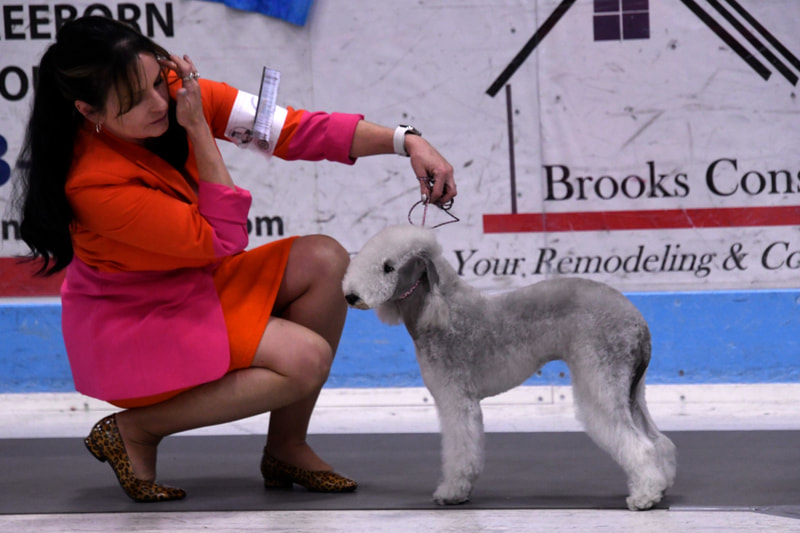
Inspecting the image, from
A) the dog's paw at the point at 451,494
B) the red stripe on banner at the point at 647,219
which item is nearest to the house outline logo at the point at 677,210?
the red stripe on banner at the point at 647,219

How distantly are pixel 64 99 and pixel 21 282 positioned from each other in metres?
1.88

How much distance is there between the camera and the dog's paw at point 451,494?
1.89 metres

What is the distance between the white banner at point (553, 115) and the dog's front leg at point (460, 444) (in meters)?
1.57

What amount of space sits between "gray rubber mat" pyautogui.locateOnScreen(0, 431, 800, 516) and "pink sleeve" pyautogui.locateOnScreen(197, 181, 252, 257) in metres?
0.51

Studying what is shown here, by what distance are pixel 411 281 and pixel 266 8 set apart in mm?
1854

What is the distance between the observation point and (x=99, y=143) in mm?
1886

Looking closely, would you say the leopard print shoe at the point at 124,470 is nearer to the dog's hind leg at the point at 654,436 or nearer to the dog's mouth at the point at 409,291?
the dog's mouth at the point at 409,291

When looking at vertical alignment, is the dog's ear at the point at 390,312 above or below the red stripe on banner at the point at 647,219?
below

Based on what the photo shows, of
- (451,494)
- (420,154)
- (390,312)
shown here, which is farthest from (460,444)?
(420,154)

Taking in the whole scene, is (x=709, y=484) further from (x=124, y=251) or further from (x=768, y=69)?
(x=768, y=69)

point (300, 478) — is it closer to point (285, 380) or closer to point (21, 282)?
point (285, 380)

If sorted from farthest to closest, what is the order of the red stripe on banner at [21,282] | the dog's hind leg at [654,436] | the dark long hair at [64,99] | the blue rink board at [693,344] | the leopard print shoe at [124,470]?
the red stripe on banner at [21,282]
the blue rink board at [693,344]
the leopard print shoe at [124,470]
the dog's hind leg at [654,436]
the dark long hair at [64,99]

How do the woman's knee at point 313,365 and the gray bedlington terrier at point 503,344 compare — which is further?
the woman's knee at point 313,365

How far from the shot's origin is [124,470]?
202cm
